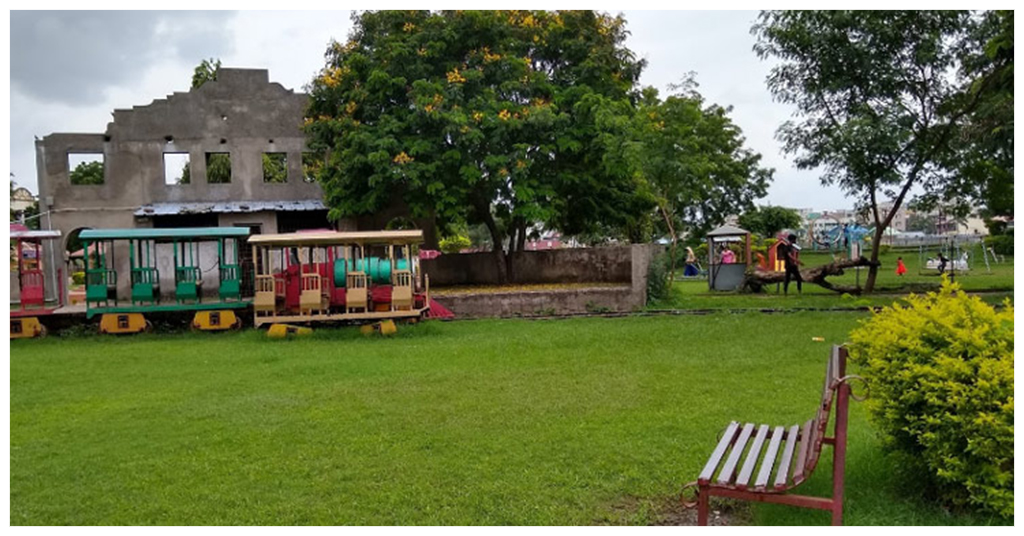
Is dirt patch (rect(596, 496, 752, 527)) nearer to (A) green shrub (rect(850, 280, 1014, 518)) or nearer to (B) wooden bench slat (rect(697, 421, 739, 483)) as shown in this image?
(B) wooden bench slat (rect(697, 421, 739, 483))

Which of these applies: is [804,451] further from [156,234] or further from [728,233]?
[728,233]

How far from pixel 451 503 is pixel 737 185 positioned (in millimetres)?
42170

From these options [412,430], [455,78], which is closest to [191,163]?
[455,78]

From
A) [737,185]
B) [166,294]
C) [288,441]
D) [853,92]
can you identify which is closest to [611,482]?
[288,441]

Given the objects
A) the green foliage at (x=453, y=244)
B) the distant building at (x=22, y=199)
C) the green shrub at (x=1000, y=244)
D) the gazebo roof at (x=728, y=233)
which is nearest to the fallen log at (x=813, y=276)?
the gazebo roof at (x=728, y=233)

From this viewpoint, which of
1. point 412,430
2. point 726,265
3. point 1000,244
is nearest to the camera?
point 412,430

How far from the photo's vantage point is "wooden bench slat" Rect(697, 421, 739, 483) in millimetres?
4258

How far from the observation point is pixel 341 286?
15961 millimetres

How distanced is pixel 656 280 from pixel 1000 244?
24.7m

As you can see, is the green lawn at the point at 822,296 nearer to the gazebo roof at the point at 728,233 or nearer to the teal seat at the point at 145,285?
the gazebo roof at the point at 728,233

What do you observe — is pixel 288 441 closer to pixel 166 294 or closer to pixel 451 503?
pixel 451 503

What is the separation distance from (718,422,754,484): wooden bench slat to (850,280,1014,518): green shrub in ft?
2.47

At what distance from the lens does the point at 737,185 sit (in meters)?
44.7

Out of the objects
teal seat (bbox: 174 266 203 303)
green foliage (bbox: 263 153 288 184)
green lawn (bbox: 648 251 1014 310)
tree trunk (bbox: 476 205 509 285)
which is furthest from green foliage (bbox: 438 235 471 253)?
teal seat (bbox: 174 266 203 303)
